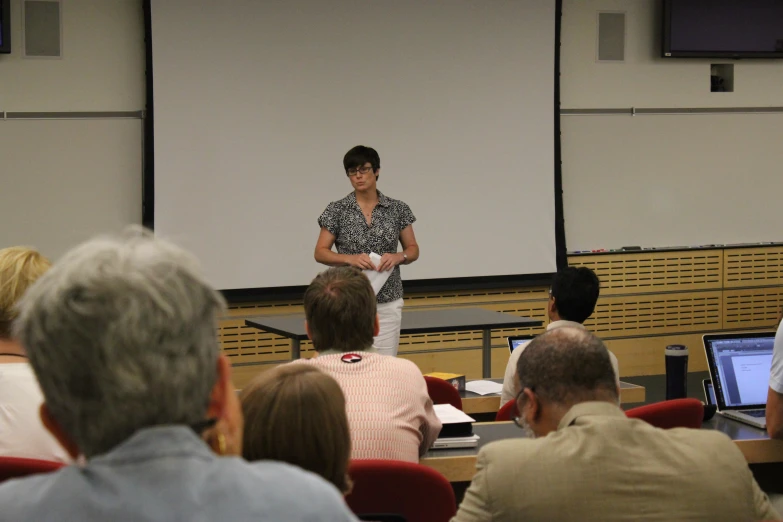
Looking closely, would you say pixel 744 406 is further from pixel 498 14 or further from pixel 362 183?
pixel 498 14

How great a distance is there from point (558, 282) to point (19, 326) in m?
2.77

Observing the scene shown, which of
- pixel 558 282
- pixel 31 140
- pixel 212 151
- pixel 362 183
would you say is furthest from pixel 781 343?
pixel 31 140

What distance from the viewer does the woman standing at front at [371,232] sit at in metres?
5.45

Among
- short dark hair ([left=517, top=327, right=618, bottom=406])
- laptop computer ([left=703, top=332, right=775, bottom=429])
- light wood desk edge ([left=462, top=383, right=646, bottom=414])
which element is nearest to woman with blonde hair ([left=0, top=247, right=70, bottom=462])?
short dark hair ([left=517, top=327, right=618, bottom=406])

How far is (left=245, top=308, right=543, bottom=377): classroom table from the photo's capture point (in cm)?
546

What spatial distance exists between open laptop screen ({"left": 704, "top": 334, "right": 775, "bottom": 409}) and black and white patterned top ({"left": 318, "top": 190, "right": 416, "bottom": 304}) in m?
2.32

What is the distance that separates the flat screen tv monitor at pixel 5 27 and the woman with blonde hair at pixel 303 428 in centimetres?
523

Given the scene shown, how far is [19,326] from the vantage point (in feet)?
3.70

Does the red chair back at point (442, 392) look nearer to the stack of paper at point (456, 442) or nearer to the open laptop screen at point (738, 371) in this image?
the stack of paper at point (456, 442)

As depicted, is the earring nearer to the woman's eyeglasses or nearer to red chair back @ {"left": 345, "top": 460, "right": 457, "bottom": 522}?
red chair back @ {"left": 345, "top": 460, "right": 457, "bottom": 522}

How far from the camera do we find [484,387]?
4117 mm

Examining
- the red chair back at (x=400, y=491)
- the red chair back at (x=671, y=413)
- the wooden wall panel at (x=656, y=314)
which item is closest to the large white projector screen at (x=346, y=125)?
the wooden wall panel at (x=656, y=314)

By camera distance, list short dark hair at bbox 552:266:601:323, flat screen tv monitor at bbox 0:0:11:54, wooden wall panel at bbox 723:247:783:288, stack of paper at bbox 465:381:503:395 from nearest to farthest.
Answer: short dark hair at bbox 552:266:601:323, stack of paper at bbox 465:381:503:395, flat screen tv monitor at bbox 0:0:11:54, wooden wall panel at bbox 723:247:783:288

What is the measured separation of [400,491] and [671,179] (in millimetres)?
6337
